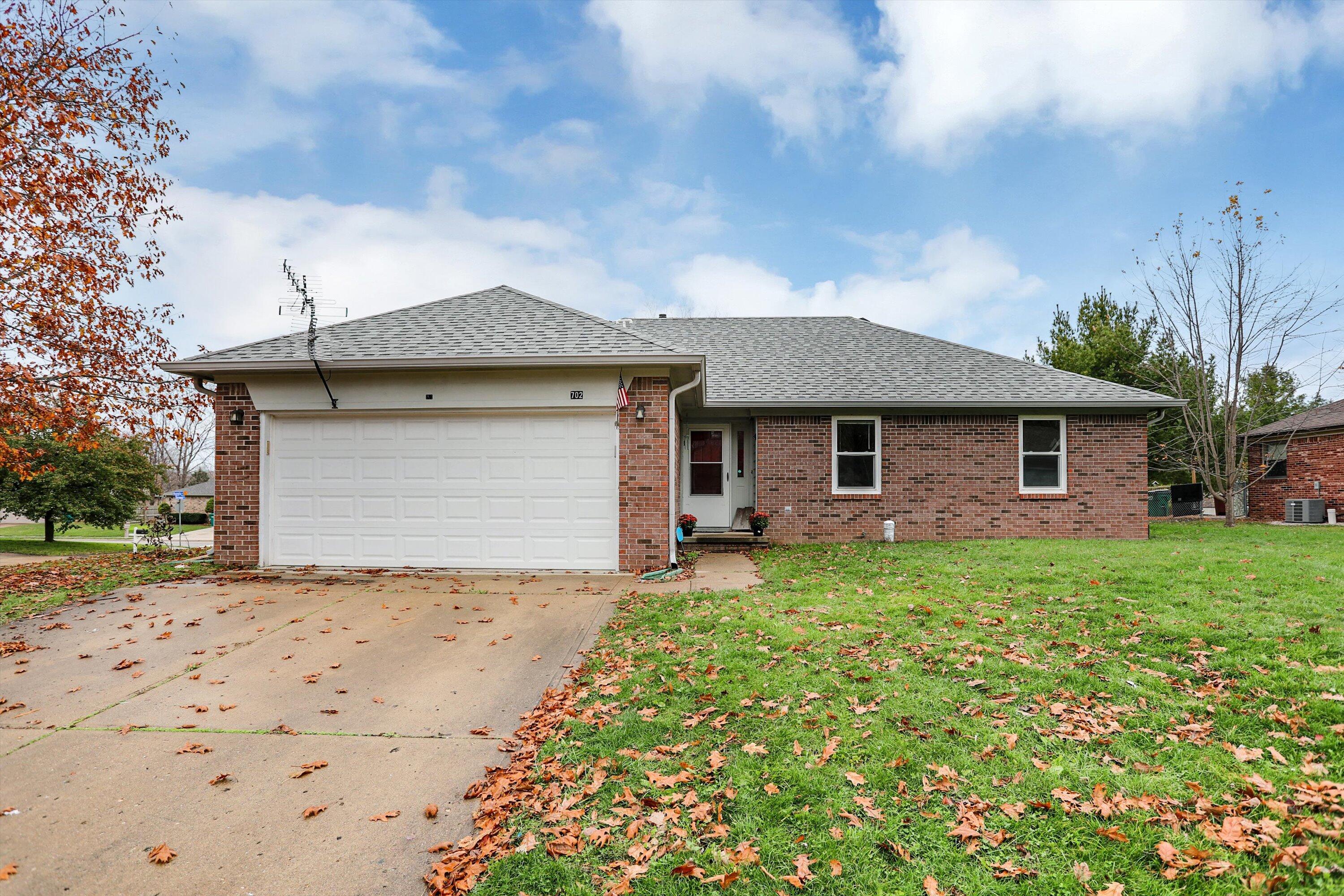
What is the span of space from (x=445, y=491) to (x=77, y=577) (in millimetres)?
5267

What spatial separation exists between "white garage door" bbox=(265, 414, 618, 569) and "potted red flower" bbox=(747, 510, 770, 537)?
13.5ft

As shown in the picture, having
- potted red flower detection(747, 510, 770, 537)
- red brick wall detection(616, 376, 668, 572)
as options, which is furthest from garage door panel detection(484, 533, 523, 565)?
potted red flower detection(747, 510, 770, 537)

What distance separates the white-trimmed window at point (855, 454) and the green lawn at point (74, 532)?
19.9 metres

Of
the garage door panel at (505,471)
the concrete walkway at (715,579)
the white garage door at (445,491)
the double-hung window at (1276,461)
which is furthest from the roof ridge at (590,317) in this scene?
the double-hung window at (1276,461)

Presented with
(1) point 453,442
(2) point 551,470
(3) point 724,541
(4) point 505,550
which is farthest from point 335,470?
(3) point 724,541

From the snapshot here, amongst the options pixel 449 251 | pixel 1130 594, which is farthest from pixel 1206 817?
pixel 449 251

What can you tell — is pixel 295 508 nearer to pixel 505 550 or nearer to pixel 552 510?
pixel 505 550

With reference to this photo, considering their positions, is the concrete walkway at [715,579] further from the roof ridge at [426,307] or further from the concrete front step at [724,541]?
the roof ridge at [426,307]

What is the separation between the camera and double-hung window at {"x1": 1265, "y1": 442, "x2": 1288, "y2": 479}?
18.2 m

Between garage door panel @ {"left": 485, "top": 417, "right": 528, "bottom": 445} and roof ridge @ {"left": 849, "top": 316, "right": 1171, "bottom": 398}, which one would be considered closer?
garage door panel @ {"left": 485, "top": 417, "right": 528, "bottom": 445}

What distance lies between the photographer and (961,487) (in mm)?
12266

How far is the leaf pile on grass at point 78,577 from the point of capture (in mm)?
7051

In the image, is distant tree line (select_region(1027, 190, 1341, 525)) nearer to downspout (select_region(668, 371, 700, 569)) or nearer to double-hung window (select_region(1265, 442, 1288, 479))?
double-hung window (select_region(1265, 442, 1288, 479))

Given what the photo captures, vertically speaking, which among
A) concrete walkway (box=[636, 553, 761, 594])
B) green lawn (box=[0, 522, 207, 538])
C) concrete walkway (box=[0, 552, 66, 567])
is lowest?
green lawn (box=[0, 522, 207, 538])
